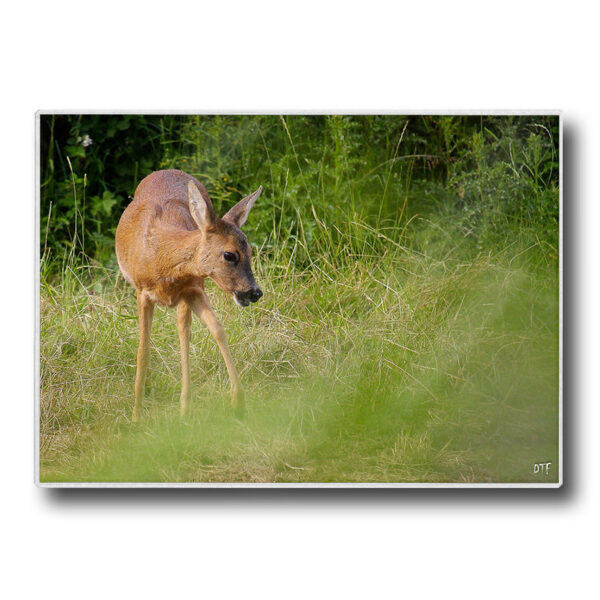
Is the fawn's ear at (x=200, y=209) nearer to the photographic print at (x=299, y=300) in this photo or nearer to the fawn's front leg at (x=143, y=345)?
the photographic print at (x=299, y=300)

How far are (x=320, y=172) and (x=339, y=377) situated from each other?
95 centimetres

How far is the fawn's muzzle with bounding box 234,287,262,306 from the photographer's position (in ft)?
16.2

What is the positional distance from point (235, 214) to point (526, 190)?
1.31 meters

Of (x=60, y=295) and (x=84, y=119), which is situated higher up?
(x=84, y=119)

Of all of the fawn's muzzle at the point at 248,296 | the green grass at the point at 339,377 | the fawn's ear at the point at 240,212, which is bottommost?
the green grass at the point at 339,377

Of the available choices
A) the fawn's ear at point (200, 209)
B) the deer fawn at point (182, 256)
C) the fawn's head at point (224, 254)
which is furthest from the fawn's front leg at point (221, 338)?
the fawn's ear at point (200, 209)

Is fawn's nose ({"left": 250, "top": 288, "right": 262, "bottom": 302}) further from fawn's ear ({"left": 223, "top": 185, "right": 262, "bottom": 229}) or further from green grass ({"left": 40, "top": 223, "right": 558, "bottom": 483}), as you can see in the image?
fawn's ear ({"left": 223, "top": 185, "right": 262, "bottom": 229})

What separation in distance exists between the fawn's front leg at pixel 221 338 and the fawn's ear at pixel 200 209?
323mm

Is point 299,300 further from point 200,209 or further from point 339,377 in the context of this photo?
point 200,209

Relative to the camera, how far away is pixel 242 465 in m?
4.98

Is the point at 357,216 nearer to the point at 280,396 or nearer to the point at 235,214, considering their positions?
the point at 235,214

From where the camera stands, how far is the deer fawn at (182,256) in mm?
4945

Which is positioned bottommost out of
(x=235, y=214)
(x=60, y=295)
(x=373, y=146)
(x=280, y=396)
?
(x=280, y=396)

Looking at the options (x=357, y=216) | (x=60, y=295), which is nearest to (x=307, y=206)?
(x=357, y=216)
